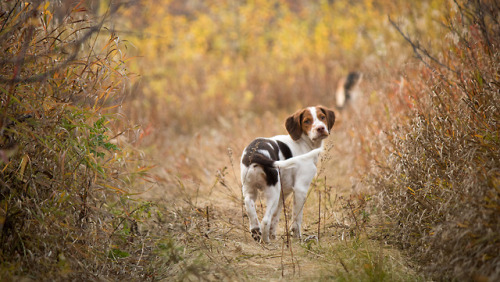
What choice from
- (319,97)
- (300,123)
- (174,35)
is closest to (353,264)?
(300,123)

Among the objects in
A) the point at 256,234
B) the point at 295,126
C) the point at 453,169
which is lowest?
the point at 256,234

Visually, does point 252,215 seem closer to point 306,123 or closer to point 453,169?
point 306,123

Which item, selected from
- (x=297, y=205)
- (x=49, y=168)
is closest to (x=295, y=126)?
(x=297, y=205)

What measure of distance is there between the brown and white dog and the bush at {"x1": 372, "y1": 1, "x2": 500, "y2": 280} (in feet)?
2.08

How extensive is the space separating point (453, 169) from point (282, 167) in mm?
1201

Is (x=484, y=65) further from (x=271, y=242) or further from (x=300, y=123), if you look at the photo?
(x=271, y=242)

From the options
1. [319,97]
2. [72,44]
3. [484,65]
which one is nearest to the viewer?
[72,44]

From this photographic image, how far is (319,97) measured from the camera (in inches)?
422

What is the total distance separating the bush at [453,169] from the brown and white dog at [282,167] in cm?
63

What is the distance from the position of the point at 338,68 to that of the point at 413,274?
865cm

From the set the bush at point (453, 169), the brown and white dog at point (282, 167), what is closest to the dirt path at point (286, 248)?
the brown and white dog at point (282, 167)

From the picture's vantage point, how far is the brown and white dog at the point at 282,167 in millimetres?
3861

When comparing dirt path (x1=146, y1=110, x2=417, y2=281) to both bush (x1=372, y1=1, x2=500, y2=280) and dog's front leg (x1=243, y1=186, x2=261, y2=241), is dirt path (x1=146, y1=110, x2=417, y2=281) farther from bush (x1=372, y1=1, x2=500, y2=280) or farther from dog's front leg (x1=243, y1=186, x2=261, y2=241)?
bush (x1=372, y1=1, x2=500, y2=280)

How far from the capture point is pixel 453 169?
3.26 metres
